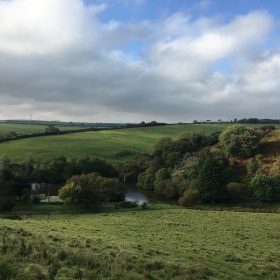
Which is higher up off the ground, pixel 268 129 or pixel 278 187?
pixel 268 129

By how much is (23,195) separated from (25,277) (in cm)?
7720

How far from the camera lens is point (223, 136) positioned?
410ft

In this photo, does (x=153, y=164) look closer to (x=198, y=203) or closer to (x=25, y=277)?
(x=198, y=203)

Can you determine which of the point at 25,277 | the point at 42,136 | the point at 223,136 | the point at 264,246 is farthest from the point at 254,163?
the point at 25,277

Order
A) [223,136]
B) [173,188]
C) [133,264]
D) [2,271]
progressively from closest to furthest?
[2,271]
[133,264]
[173,188]
[223,136]

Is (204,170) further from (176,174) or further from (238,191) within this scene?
(176,174)

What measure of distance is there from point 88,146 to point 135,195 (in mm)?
58729

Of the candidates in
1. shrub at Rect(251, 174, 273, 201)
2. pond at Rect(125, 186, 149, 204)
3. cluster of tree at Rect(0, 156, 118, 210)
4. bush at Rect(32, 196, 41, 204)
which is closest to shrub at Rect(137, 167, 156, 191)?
pond at Rect(125, 186, 149, 204)

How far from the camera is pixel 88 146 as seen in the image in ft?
541

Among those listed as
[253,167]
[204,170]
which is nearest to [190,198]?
[204,170]

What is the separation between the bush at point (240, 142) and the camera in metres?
120

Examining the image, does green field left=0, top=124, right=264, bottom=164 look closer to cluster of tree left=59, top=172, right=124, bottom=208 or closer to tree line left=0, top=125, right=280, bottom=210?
tree line left=0, top=125, right=280, bottom=210

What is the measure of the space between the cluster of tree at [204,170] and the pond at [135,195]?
3.42 meters

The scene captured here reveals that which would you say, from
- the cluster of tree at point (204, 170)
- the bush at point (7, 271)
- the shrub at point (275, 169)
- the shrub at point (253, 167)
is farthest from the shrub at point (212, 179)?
the bush at point (7, 271)
